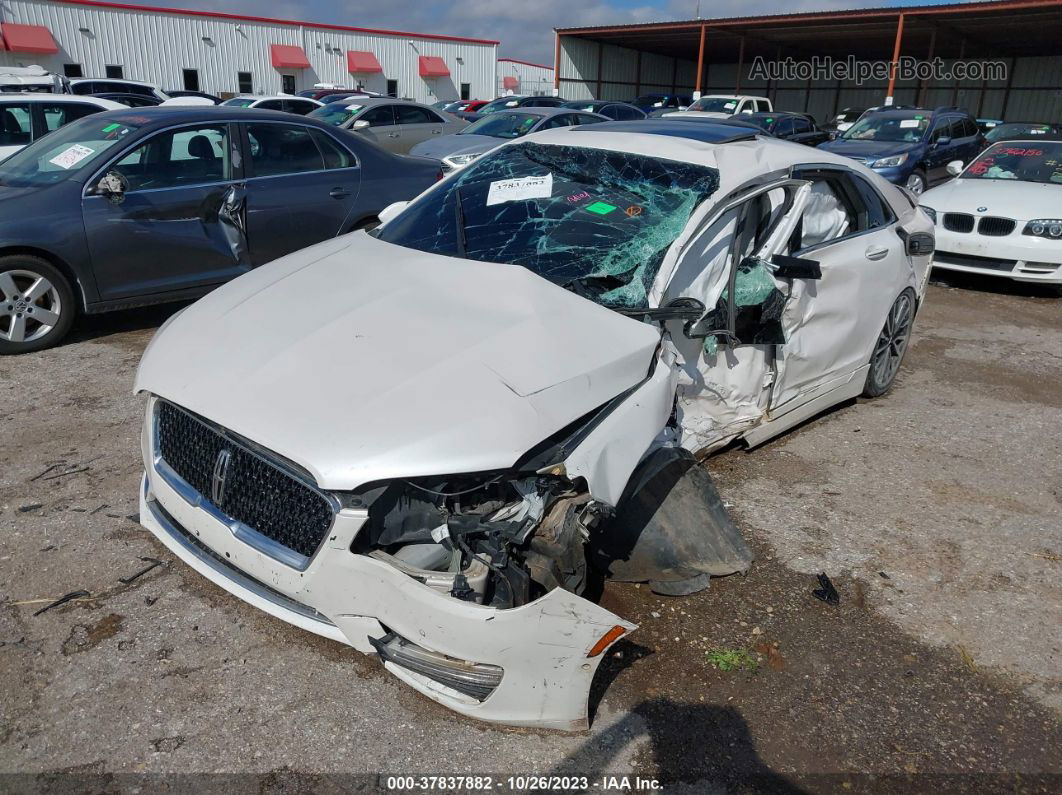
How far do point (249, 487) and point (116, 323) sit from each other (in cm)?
495

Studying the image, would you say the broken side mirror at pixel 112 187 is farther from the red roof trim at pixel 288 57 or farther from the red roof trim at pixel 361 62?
the red roof trim at pixel 361 62

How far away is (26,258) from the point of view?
5.47 meters

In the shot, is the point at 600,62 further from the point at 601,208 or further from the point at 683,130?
the point at 601,208

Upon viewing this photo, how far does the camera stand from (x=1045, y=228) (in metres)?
→ 7.93

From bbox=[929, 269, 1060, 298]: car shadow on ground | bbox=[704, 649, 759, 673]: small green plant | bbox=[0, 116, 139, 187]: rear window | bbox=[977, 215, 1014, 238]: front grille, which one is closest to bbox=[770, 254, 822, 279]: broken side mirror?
bbox=[704, 649, 759, 673]: small green plant

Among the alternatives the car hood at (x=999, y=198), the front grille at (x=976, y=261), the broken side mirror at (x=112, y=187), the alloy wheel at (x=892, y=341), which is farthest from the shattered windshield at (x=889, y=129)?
the broken side mirror at (x=112, y=187)

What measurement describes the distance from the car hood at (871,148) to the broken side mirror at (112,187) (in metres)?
9.98

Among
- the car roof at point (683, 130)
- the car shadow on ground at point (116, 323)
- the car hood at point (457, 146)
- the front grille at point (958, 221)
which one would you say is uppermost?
the car roof at point (683, 130)

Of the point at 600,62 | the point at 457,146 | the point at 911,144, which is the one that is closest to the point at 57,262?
the point at 457,146

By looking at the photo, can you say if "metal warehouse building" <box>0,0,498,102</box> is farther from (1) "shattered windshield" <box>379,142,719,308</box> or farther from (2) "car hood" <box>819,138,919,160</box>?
(1) "shattered windshield" <box>379,142,719,308</box>

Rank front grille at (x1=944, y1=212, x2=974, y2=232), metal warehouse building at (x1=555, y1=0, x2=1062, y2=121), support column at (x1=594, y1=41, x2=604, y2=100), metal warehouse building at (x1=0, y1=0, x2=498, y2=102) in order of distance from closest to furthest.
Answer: front grille at (x1=944, y1=212, x2=974, y2=232) → metal warehouse building at (x1=555, y1=0, x2=1062, y2=121) → metal warehouse building at (x1=0, y1=0, x2=498, y2=102) → support column at (x1=594, y1=41, x2=604, y2=100)

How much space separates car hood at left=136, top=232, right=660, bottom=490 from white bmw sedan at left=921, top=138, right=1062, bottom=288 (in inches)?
235

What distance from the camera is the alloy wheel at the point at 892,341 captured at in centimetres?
505

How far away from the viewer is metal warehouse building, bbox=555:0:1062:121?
25.8 metres
